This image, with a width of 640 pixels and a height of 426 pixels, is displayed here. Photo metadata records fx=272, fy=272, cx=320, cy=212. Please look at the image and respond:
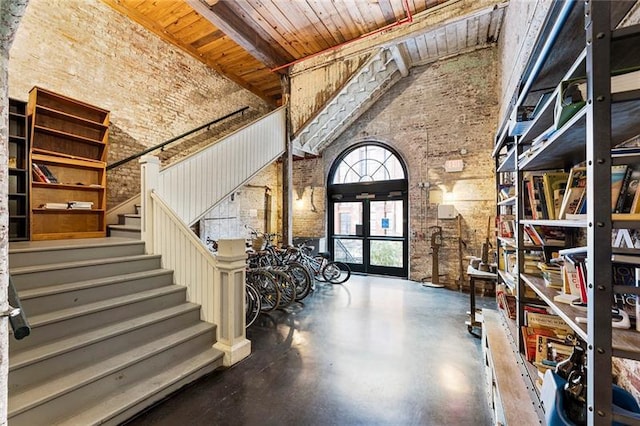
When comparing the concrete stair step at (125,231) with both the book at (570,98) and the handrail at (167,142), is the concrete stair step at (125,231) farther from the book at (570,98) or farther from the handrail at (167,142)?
the book at (570,98)

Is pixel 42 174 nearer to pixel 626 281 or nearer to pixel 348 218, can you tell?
pixel 626 281

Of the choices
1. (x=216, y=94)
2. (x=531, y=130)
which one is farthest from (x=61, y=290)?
(x=216, y=94)

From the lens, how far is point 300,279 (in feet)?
15.6

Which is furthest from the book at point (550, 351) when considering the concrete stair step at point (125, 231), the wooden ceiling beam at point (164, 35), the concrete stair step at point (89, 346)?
the wooden ceiling beam at point (164, 35)

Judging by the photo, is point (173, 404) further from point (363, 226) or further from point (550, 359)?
point (363, 226)

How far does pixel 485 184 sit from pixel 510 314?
148 inches

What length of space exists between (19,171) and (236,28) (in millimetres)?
3712

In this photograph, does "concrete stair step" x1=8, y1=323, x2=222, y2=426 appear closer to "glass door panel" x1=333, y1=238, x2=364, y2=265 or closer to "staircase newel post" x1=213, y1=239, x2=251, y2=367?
"staircase newel post" x1=213, y1=239, x2=251, y2=367

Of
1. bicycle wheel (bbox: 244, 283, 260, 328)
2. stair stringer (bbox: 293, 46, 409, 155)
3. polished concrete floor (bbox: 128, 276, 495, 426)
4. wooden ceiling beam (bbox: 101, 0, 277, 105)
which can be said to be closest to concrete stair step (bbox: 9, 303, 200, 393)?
polished concrete floor (bbox: 128, 276, 495, 426)

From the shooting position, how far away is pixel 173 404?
6.81ft

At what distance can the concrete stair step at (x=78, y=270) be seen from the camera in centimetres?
222

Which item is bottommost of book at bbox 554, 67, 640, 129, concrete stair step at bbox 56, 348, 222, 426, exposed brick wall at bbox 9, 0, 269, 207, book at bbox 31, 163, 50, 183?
concrete stair step at bbox 56, 348, 222, 426

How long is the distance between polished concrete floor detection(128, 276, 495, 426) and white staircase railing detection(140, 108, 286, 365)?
43 cm

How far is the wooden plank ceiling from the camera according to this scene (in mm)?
4340
